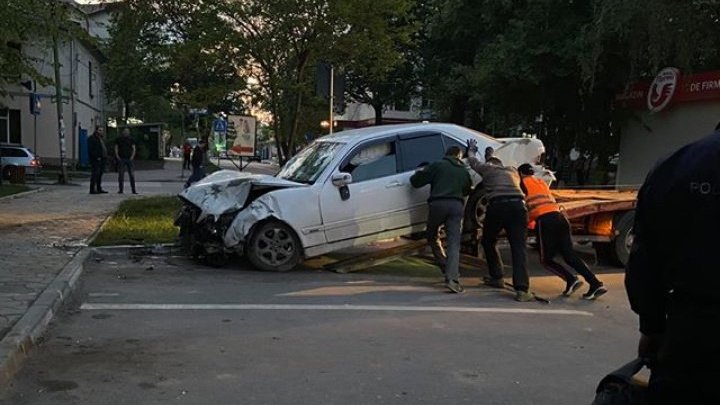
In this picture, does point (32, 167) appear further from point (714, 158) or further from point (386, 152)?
point (714, 158)

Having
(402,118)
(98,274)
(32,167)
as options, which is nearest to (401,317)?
(98,274)

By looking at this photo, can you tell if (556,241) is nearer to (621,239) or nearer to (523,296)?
(523,296)

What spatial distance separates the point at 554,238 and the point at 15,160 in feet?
71.3

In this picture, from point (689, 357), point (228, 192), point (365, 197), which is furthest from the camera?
point (228, 192)

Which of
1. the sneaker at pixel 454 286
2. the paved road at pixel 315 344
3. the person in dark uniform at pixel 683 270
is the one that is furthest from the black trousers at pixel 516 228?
the person in dark uniform at pixel 683 270

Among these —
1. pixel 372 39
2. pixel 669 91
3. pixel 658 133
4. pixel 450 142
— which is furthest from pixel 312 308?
pixel 658 133

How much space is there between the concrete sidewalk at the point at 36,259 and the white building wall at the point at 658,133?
1339 cm

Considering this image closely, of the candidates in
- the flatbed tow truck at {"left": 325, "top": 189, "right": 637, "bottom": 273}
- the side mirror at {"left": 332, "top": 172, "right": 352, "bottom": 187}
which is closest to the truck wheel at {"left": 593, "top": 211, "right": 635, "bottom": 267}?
the flatbed tow truck at {"left": 325, "top": 189, "right": 637, "bottom": 273}

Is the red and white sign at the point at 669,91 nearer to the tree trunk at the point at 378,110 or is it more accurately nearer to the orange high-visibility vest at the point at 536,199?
the orange high-visibility vest at the point at 536,199

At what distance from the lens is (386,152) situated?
9562mm

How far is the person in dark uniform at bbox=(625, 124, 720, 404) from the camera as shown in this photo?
2121 mm

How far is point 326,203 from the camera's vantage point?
913 centimetres

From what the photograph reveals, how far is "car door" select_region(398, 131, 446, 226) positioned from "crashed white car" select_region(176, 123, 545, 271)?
0.5 inches

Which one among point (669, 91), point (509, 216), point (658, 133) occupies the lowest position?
point (509, 216)
